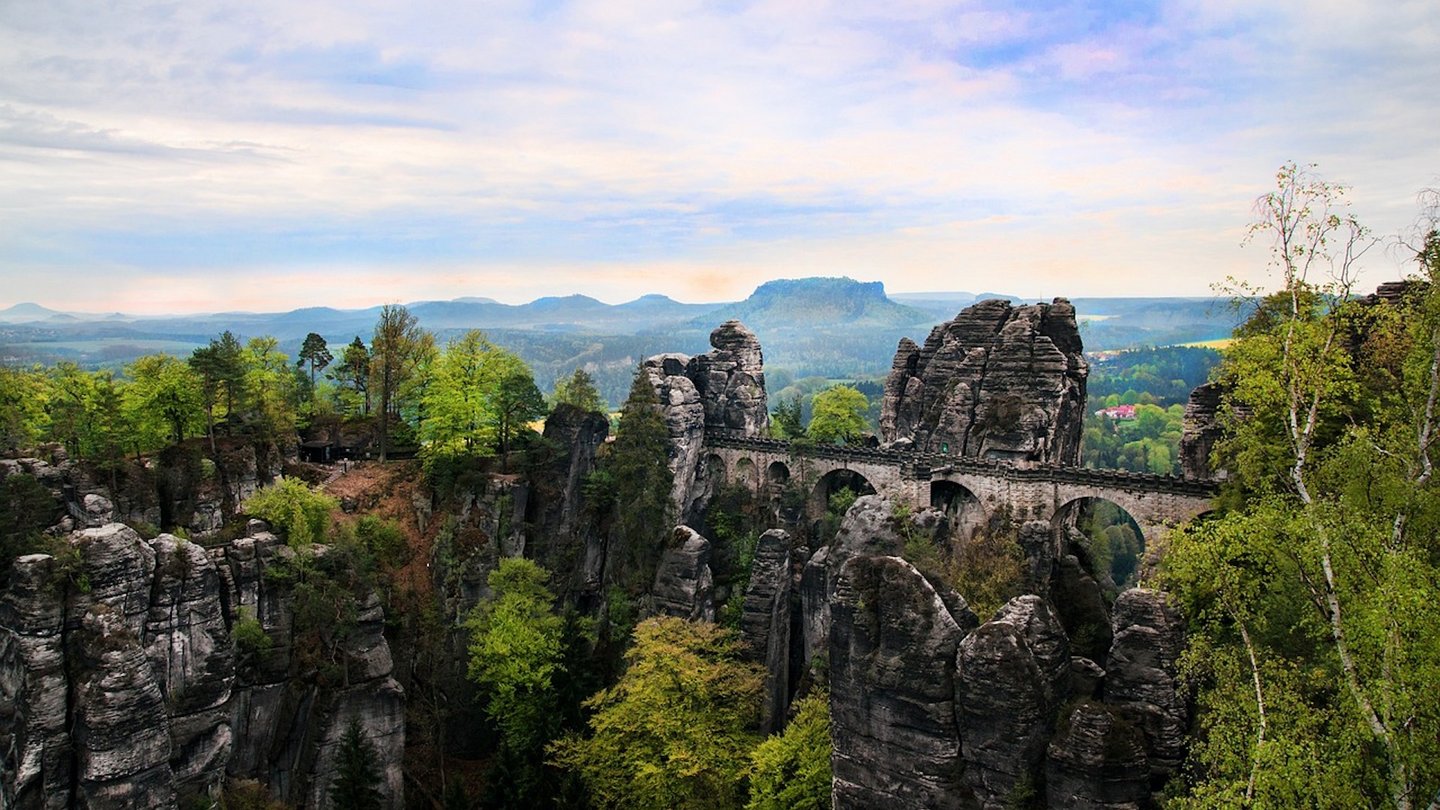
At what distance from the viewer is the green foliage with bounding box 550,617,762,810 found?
34312mm

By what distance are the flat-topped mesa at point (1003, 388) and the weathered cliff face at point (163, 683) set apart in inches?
1268

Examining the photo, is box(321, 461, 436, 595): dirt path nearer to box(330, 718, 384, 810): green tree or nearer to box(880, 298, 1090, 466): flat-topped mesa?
box(330, 718, 384, 810): green tree

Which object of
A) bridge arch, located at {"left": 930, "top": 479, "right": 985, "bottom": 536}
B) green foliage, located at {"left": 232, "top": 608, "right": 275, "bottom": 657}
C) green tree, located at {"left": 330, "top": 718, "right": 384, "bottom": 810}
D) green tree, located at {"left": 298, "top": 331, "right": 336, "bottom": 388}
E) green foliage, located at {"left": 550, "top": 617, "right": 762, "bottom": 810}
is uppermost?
green tree, located at {"left": 298, "top": 331, "right": 336, "bottom": 388}

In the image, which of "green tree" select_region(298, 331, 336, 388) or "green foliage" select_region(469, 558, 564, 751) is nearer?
"green foliage" select_region(469, 558, 564, 751)

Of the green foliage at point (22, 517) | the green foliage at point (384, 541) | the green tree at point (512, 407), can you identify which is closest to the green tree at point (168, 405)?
the green foliage at point (22, 517)

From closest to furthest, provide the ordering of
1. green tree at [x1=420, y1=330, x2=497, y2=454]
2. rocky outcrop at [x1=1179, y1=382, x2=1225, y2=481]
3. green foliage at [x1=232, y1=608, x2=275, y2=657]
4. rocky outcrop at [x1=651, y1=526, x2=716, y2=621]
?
green foliage at [x1=232, y1=608, x2=275, y2=657], rocky outcrop at [x1=1179, y1=382, x2=1225, y2=481], rocky outcrop at [x1=651, y1=526, x2=716, y2=621], green tree at [x1=420, y1=330, x2=497, y2=454]

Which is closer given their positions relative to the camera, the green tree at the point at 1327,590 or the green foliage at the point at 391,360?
the green tree at the point at 1327,590

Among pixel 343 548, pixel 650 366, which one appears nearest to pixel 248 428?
pixel 343 548

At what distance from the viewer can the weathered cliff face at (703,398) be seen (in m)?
54.4

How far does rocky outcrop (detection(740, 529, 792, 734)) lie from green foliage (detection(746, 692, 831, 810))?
5993 mm

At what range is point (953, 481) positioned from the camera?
4962cm

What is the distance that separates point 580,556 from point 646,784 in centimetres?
1828

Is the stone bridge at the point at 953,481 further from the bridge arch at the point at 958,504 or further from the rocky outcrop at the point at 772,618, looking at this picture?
the rocky outcrop at the point at 772,618

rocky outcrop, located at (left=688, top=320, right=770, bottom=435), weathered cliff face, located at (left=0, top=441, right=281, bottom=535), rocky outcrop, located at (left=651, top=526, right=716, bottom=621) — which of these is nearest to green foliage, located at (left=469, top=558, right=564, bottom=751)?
rocky outcrop, located at (left=651, top=526, right=716, bottom=621)
